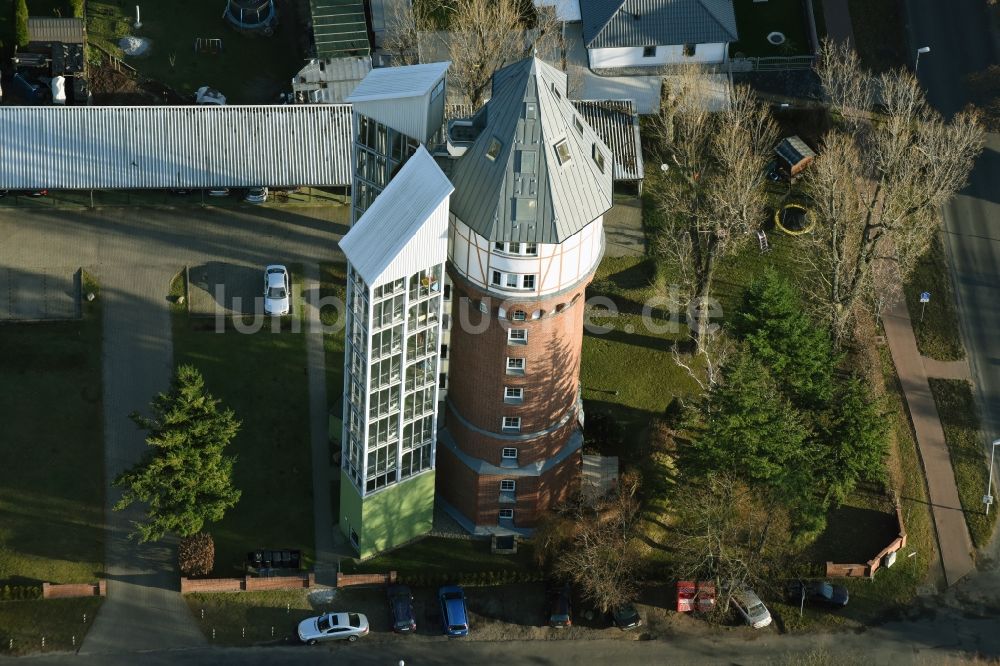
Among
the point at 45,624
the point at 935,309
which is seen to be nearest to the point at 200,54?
the point at 45,624

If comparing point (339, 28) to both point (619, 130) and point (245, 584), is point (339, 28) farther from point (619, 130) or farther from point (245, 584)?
point (245, 584)

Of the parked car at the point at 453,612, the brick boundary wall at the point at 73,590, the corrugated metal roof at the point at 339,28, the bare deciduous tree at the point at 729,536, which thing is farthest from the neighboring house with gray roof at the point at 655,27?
the brick boundary wall at the point at 73,590

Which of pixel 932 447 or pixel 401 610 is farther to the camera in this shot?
pixel 932 447

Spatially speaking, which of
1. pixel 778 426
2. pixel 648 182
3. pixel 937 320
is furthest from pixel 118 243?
pixel 937 320

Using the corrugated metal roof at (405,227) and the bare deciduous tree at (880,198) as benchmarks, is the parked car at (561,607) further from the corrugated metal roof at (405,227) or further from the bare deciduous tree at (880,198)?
the bare deciduous tree at (880,198)

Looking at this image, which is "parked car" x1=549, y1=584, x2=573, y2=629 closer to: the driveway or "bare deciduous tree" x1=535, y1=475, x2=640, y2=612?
"bare deciduous tree" x1=535, y1=475, x2=640, y2=612

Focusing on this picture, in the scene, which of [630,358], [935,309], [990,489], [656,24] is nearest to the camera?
[990,489]
